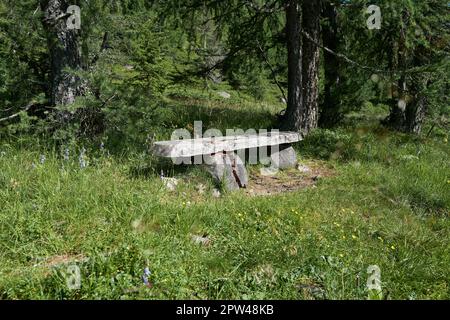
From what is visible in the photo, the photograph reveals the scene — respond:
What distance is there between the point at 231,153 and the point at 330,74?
4.48 m

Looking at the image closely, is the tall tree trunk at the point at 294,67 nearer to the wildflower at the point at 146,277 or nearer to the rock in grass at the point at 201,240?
the rock in grass at the point at 201,240

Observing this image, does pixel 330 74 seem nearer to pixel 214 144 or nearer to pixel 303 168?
pixel 303 168

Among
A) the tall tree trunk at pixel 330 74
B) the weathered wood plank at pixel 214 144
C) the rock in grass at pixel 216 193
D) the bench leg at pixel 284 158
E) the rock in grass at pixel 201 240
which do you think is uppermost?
the tall tree trunk at pixel 330 74

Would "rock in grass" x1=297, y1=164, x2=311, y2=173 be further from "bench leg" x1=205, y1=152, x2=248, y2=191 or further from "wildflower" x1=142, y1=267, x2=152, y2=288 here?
"wildflower" x1=142, y1=267, x2=152, y2=288

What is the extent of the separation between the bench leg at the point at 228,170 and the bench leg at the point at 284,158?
0.99 meters

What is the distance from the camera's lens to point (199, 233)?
4121mm

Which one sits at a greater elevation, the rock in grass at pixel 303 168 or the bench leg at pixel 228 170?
the bench leg at pixel 228 170

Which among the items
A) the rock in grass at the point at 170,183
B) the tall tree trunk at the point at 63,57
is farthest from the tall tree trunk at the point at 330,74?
the tall tree trunk at the point at 63,57

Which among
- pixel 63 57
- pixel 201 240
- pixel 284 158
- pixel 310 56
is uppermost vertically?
pixel 310 56

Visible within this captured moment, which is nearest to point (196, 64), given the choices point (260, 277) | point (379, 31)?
point (379, 31)

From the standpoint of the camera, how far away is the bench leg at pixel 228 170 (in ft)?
18.8

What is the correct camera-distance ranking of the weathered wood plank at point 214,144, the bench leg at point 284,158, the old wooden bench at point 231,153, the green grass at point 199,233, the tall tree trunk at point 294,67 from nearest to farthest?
1. the green grass at point 199,233
2. the weathered wood plank at point 214,144
3. the old wooden bench at point 231,153
4. the bench leg at point 284,158
5. the tall tree trunk at point 294,67

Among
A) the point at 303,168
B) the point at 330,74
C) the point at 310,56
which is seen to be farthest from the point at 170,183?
the point at 330,74

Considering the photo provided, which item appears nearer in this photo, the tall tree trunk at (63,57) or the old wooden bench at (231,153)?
the old wooden bench at (231,153)
